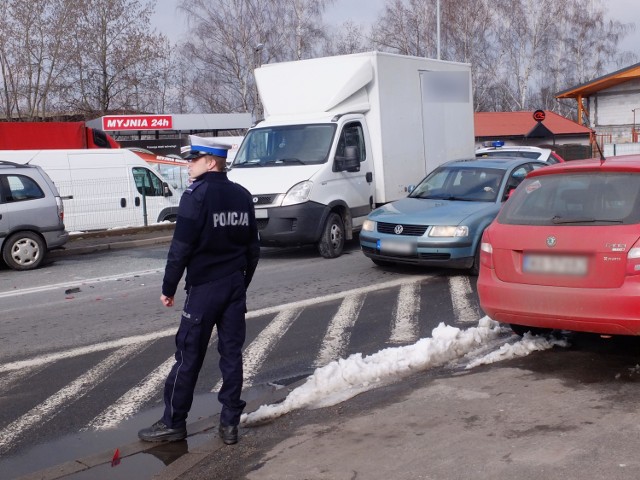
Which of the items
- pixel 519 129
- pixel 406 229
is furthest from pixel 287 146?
pixel 519 129

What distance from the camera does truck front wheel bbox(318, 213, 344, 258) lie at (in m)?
13.9

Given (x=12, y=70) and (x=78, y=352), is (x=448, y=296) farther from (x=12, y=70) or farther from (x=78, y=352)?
(x=12, y=70)

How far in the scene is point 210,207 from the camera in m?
5.26

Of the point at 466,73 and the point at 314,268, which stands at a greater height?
the point at 466,73

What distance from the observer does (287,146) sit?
561 inches

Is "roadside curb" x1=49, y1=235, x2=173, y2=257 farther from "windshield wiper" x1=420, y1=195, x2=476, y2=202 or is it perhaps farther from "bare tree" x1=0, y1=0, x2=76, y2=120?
"bare tree" x1=0, y1=0, x2=76, y2=120

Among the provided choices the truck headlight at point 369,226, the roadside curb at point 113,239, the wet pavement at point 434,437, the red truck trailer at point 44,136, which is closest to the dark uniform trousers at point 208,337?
the wet pavement at point 434,437

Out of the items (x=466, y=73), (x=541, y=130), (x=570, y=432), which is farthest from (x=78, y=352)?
(x=541, y=130)

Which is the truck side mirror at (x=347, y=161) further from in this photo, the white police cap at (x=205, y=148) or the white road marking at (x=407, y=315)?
the white police cap at (x=205, y=148)

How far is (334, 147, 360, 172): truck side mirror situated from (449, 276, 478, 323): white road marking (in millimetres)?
3205

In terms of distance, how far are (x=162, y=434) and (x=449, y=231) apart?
6.51 m

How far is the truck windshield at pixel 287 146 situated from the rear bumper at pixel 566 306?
713 centimetres

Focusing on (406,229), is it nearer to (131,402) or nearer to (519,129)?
(131,402)

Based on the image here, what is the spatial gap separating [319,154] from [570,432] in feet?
30.7
